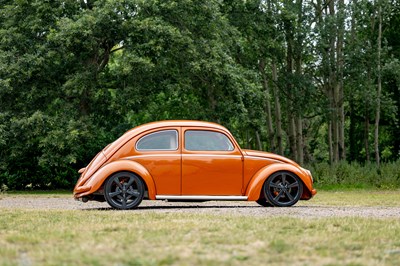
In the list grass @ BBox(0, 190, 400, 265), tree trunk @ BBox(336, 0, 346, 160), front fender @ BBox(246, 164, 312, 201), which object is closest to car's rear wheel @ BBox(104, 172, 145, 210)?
front fender @ BBox(246, 164, 312, 201)

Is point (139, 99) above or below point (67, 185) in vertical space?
above

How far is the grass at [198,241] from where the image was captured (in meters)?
6.67

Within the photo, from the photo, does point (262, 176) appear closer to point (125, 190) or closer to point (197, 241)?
point (125, 190)

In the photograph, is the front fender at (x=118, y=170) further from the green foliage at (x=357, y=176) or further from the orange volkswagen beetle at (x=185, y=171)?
the green foliage at (x=357, y=176)

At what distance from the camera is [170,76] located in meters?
28.0

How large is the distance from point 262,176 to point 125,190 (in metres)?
2.61

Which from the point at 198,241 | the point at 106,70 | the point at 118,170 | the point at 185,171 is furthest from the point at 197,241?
the point at 106,70

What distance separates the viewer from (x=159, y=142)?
14.2 metres

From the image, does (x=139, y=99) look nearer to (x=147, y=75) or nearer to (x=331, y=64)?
(x=147, y=75)

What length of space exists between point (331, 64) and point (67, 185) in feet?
46.5

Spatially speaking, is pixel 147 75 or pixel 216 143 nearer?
pixel 216 143

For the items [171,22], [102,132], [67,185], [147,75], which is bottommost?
[67,185]

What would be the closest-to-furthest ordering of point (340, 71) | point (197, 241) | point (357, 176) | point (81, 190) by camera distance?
point (197, 241) < point (81, 190) < point (357, 176) < point (340, 71)

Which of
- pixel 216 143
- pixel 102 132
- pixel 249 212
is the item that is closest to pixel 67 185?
pixel 102 132
